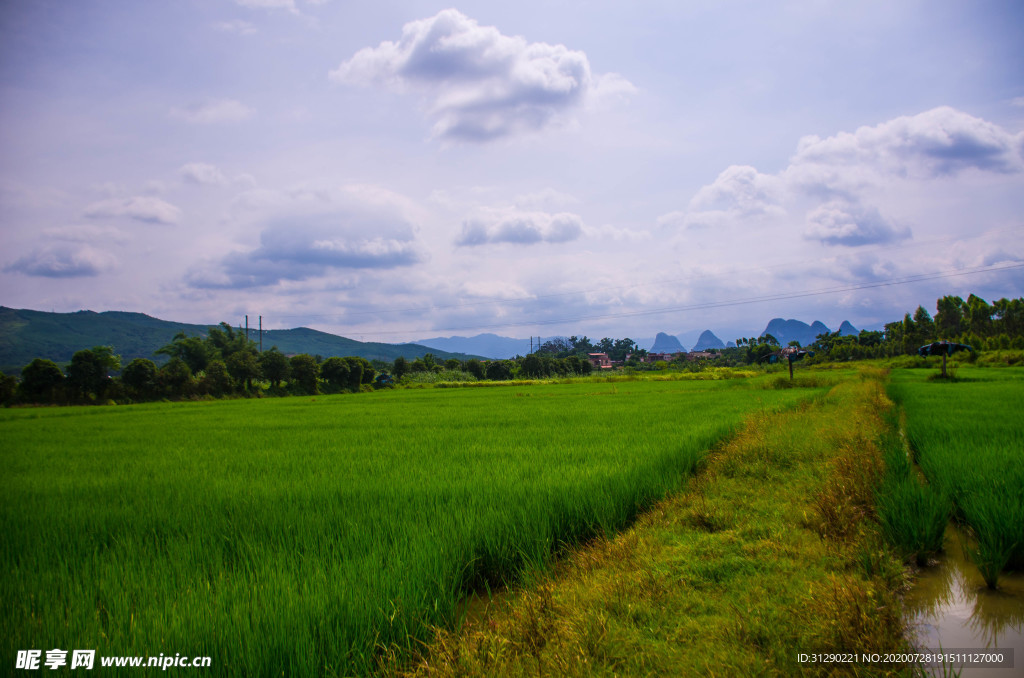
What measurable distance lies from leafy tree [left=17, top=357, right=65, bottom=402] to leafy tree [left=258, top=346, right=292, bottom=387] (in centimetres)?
1515

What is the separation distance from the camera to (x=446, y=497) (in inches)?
166

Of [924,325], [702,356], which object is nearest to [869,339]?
[924,325]

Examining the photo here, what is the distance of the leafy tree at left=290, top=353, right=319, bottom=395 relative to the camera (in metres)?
43.4

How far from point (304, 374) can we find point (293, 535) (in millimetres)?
44246

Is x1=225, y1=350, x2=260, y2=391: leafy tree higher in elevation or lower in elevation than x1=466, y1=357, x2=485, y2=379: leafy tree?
higher

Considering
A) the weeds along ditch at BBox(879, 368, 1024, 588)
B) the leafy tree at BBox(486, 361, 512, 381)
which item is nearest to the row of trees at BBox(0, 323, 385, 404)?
the leafy tree at BBox(486, 361, 512, 381)

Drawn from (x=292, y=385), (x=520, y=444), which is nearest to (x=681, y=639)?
(x=520, y=444)

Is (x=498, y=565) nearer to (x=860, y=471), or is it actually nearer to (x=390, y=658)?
(x=390, y=658)

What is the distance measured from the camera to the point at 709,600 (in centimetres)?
263

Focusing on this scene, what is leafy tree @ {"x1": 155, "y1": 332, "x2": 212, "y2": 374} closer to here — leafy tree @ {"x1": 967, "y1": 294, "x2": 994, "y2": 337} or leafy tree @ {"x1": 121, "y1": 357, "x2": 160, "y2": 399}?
leafy tree @ {"x1": 121, "y1": 357, "x2": 160, "y2": 399}

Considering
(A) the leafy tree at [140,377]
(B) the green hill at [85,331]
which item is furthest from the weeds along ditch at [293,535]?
(B) the green hill at [85,331]


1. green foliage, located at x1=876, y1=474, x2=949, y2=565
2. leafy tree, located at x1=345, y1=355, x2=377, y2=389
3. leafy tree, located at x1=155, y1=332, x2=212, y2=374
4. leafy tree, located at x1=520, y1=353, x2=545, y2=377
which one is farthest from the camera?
leafy tree, located at x1=520, y1=353, x2=545, y2=377

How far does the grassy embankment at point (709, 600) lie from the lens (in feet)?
6.75

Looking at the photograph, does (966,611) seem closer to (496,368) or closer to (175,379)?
(175,379)
